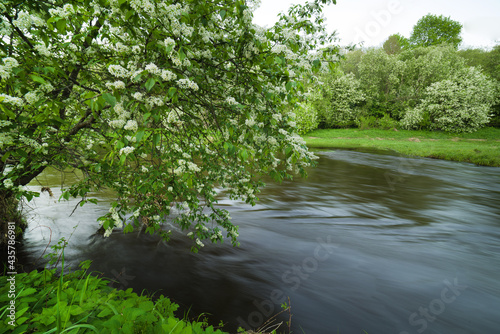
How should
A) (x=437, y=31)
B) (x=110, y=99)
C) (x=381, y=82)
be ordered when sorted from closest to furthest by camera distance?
(x=110, y=99) < (x=381, y=82) < (x=437, y=31)

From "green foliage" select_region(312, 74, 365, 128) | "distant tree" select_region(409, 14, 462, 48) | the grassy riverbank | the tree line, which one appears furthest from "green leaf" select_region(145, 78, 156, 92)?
"distant tree" select_region(409, 14, 462, 48)

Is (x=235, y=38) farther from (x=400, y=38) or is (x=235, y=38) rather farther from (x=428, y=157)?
(x=400, y=38)

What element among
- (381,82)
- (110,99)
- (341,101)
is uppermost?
(381,82)

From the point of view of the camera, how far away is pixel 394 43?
82.8 metres

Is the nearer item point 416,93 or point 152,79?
point 152,79

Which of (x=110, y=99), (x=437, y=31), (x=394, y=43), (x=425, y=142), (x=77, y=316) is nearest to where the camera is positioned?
(x=110, y=99)

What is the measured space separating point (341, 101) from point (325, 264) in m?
57.8

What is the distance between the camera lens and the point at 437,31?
7319 centimetres

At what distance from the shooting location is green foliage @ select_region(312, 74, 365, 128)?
57344 millimetres

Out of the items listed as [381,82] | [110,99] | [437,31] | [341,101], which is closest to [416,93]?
[381,82]

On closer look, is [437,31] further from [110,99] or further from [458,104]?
[110,99]

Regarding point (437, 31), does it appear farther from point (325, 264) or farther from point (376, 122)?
point (325, 264)

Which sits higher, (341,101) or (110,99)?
(341,101)

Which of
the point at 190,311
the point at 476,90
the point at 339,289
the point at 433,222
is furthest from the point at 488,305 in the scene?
the point at 476,90
